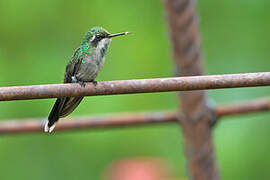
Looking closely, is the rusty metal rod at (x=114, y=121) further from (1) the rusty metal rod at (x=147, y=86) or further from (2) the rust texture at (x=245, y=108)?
(1) the rusty metal rod at (x=147, y=86)

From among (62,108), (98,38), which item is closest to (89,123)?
(62,108)

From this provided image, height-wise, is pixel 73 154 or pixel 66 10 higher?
pixel 66 10


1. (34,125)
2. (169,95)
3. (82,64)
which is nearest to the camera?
(82,64)

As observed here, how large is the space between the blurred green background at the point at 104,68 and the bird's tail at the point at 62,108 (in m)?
1.46

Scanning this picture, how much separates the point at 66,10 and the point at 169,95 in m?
1.21

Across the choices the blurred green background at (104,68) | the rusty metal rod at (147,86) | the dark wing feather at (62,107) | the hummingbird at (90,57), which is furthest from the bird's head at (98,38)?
the blurred green background at (104,68)

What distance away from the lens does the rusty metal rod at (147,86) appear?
1.56 m

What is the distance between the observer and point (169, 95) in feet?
15.0

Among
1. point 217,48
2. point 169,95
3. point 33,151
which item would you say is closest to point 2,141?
point 33,151

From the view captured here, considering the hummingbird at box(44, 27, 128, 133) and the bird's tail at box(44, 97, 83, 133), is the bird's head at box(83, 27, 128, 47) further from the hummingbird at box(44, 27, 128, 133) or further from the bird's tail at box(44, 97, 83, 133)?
the bird's tail at box(44, 97, 83, 133)

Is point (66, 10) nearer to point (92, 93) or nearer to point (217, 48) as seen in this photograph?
point (217, 48)

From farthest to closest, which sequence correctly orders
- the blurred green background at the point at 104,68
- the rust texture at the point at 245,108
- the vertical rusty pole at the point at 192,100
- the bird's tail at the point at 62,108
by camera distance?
1. the blurred green background at the point at 104,68
2. the rust texture at the point at 245,108
3. the vertical rusty pole at the point at 192,100
4. the bird's tail at the point at 62,108

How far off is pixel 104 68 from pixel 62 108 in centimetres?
169

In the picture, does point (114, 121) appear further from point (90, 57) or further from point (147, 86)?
point (147, 86)
